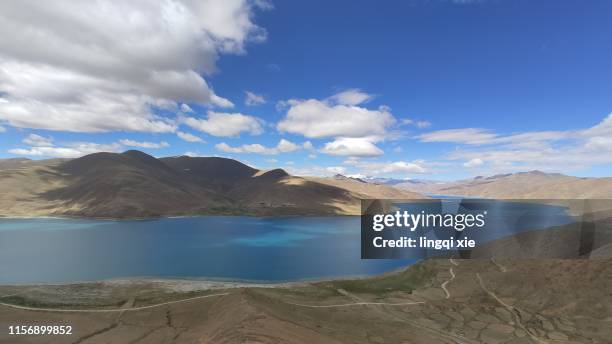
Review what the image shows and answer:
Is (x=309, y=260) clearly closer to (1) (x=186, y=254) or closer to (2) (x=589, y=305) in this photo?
(1) (x=186, y=254)

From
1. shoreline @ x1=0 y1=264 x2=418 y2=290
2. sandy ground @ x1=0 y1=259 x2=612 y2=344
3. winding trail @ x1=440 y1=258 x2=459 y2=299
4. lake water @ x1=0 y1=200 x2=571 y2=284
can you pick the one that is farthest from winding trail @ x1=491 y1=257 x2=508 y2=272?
lake water @ x1=0 y1=200 x2=571 y2=284

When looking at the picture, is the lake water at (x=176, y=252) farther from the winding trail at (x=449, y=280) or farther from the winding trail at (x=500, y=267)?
the winding trail at (x=500, y=267)

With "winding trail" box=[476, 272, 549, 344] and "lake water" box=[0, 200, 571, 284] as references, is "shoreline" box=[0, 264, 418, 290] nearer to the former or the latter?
"lake water" box=[0, 200, 571, 284]

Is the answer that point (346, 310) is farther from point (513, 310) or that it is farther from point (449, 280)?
point (449, 280)

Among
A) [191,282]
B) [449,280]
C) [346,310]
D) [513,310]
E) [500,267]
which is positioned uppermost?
[500,267]

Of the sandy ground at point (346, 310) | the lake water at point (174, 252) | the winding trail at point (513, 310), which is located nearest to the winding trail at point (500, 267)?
the sandy ground at point (346, 310)

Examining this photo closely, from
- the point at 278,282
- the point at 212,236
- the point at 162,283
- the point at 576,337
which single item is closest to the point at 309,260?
the point at 278,282

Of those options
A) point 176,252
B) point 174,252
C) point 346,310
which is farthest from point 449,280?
point 174,252
